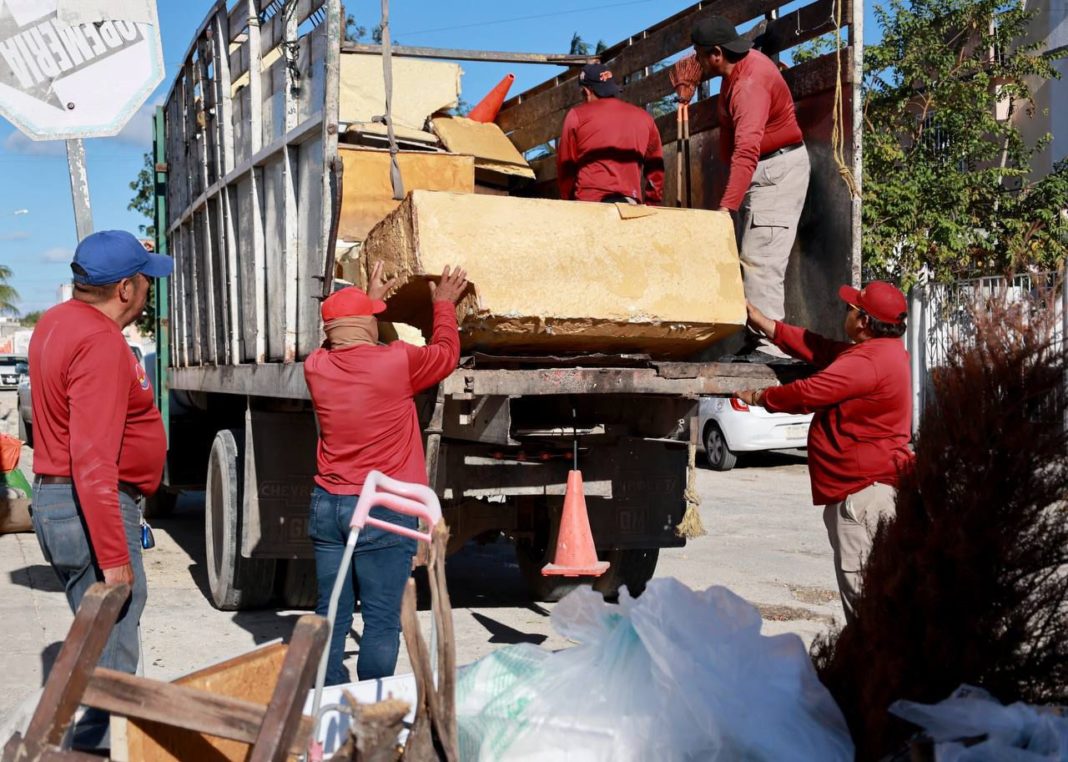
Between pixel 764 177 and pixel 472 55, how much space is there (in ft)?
8.56

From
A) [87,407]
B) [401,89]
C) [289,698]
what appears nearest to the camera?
[289,698]

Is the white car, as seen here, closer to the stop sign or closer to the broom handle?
the broom handle

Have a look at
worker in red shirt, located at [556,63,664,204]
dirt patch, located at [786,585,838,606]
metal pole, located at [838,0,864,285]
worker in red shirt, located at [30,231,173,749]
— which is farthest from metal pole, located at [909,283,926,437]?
worker in red shirt, located at [30,231,173,749]

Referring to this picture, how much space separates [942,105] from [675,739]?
15844mm

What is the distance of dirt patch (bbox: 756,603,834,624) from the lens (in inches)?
247

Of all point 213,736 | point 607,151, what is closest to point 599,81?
point 607,151

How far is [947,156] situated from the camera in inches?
637

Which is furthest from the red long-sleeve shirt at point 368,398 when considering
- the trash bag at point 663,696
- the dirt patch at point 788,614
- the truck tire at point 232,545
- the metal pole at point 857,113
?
the dirt patch at point 788,614

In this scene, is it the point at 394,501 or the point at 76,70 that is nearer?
the point at 394,501

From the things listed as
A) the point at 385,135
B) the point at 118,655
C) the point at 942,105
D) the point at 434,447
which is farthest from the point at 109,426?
the point at 942,105

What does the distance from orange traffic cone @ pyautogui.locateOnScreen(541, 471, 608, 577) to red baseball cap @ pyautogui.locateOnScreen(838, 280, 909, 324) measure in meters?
1.44

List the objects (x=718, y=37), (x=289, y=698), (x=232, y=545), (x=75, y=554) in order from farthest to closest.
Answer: (x=232, y=545), (x=718, y=37), (x=75, y=554), (x=289, y=698)

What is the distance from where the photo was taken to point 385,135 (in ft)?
20.3

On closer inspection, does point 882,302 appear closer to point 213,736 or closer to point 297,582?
point 213,736
